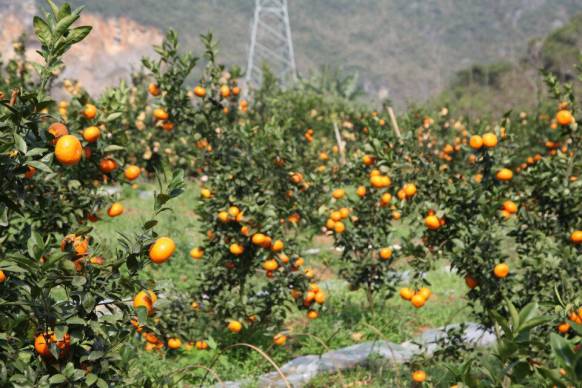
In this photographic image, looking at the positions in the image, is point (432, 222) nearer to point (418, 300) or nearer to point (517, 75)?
point (418, 300)

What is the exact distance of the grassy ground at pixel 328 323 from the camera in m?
3.88

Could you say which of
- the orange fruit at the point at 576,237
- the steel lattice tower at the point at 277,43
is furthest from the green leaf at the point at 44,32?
the steel lattice tower at the point at 277,43

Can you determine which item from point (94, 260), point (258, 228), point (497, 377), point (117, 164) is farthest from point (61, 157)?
point (258, 228)

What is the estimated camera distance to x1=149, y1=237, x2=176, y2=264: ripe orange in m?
1.61

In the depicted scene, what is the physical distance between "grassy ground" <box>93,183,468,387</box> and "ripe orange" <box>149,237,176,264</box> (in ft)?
1.51

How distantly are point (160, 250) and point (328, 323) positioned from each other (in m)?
3.71

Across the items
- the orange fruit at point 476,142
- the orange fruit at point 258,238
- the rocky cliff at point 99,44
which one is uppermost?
the orange fruit at point 476,142

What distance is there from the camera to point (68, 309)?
1623mm

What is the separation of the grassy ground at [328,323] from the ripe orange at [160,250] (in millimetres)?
459

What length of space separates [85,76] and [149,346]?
47.2 meters

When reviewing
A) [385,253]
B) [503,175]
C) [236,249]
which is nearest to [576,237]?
[503,175]

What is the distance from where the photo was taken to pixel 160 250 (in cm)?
162

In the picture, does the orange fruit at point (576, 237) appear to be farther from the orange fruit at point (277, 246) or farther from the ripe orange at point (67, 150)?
the ripe orange at point (67, 150)

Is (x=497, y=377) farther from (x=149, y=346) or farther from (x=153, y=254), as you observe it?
(x=149, y=346)
